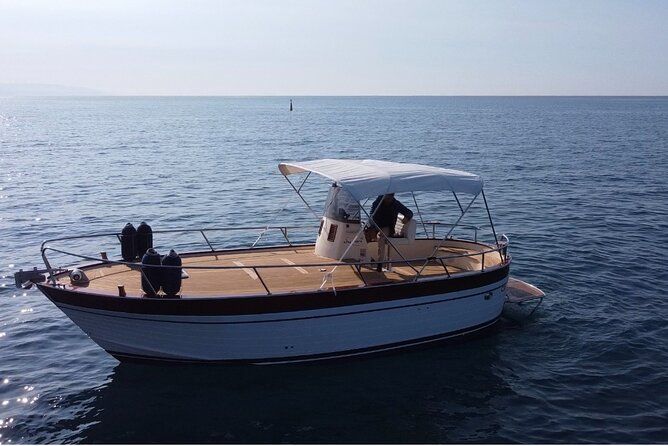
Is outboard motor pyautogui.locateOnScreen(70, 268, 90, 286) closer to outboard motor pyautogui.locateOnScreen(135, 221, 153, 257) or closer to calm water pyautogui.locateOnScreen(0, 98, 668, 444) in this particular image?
outboard motor pyautogui.locateOnScreen(135, 221, 153, 257)

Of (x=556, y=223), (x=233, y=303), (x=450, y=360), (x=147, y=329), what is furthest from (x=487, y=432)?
(x=556, y=223)

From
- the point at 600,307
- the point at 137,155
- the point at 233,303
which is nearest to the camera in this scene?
the point at 233,303

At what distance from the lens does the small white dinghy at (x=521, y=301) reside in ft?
55.6

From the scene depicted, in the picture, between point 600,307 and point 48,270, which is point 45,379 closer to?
point 48,270

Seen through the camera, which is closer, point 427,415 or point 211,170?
point 427,415

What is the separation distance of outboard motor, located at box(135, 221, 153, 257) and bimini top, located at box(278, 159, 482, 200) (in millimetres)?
3992

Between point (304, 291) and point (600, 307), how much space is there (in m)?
9.82

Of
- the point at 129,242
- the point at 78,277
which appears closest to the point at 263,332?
the point at 78,277

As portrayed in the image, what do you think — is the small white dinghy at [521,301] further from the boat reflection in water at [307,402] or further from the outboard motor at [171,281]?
the outboard motor at [171,281]

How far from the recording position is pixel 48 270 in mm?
13117

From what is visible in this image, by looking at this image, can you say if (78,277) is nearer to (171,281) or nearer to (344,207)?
(171,281)

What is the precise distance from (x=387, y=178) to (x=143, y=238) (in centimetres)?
631

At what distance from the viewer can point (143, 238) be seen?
1520 cm

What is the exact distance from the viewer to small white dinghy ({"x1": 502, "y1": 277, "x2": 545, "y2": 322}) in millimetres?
16953
